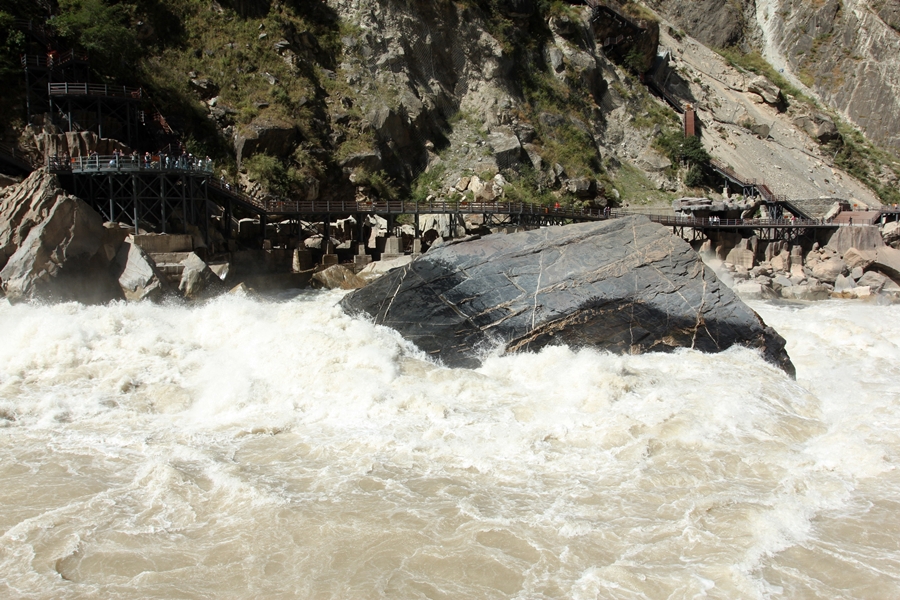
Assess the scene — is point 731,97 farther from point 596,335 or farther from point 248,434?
point 248,434

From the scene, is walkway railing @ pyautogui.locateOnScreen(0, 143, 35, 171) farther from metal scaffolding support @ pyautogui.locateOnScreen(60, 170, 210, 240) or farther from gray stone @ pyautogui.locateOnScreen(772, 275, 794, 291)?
gray stone @ pyautogui.locateOnScreen(772, 275, 794, 291)

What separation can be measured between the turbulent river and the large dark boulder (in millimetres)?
659

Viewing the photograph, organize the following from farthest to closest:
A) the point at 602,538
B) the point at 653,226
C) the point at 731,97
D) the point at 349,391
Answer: the point at 731,97 → the point at 653,226 → the point at 349,391 → the point at 602,538

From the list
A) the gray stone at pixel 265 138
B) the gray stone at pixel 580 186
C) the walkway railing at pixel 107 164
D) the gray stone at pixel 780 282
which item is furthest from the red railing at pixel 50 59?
the gray stone at pixel 780 282

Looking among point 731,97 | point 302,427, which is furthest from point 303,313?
point 731,97

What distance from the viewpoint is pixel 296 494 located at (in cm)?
915

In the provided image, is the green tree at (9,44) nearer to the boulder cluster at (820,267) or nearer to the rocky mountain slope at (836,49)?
the boulder cluster at (820,267)

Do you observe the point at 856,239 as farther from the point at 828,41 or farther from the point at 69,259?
the point at 828,41

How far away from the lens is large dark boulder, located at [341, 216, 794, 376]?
1528cm

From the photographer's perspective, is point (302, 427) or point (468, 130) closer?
point (302, 427)

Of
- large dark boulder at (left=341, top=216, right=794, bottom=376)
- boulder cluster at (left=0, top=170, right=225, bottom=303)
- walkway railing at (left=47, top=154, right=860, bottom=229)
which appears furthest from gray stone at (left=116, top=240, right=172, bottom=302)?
large dark boulder at (left=341, top=216, right=794, bottom=376)

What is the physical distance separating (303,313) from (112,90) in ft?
72.4

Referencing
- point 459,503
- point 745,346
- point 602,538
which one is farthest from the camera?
point 745,346

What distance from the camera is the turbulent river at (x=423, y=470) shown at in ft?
24.3
